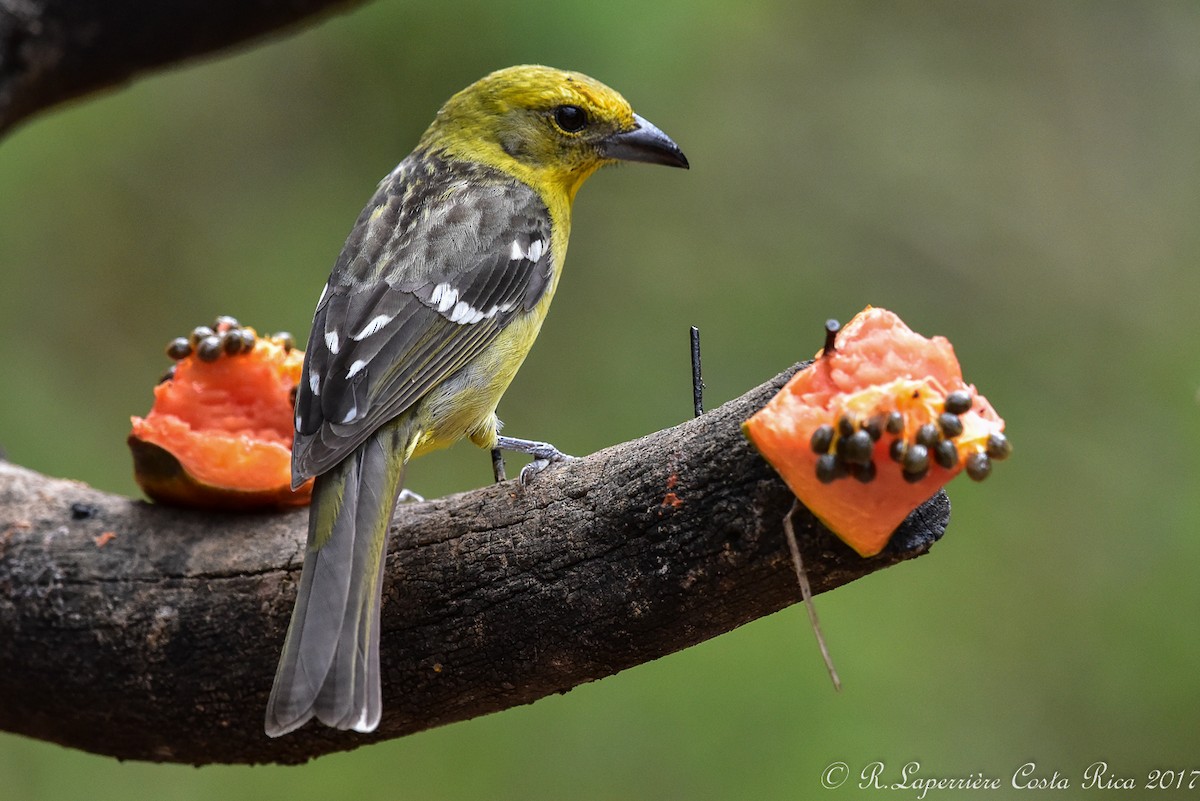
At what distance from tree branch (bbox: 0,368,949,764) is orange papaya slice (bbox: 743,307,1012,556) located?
0.08 metres

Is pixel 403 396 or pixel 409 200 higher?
pixel 409 200

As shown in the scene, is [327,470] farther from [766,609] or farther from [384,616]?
[766,609]

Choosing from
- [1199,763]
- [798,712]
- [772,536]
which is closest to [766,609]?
[772,536]

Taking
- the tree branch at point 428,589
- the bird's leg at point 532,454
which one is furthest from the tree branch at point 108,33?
the bird's leg at point 532,454

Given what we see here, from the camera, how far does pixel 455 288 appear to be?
355cm

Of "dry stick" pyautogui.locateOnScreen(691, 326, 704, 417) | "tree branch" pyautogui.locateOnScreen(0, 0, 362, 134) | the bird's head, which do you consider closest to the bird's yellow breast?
the bird's head

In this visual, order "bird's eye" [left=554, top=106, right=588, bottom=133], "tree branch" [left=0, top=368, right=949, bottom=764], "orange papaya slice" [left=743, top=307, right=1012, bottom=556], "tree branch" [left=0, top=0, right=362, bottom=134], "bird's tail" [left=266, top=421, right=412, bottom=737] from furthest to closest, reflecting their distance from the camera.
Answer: "bird's eye" [left=554, top=106, right=588, bottom=133], "tree branch" [left=0, top=0, right=362, bottom=134], "bird's tail" [left=266, top=421, right=412, bottom=737], "tree branch" [left=0, top=368, right=949, bottom=764], "orange papaya slice" [left=743, top=307, right=1012, bottom=556]

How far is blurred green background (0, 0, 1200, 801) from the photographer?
489cm

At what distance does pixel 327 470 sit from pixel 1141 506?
3.44 m

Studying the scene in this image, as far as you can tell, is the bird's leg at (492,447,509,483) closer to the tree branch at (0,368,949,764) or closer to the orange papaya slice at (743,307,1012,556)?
the tree branch at (0,368,949,764)

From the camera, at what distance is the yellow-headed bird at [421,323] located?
9.11 ft

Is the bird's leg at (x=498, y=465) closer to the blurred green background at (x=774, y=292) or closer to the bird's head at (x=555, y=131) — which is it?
the bird's head at (x=555, y=131)

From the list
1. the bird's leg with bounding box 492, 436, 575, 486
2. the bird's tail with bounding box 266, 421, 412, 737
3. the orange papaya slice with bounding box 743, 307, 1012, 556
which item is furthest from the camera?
the bird's leg with bounding box 492, 436, 575, 486

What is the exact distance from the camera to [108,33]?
370 cm
